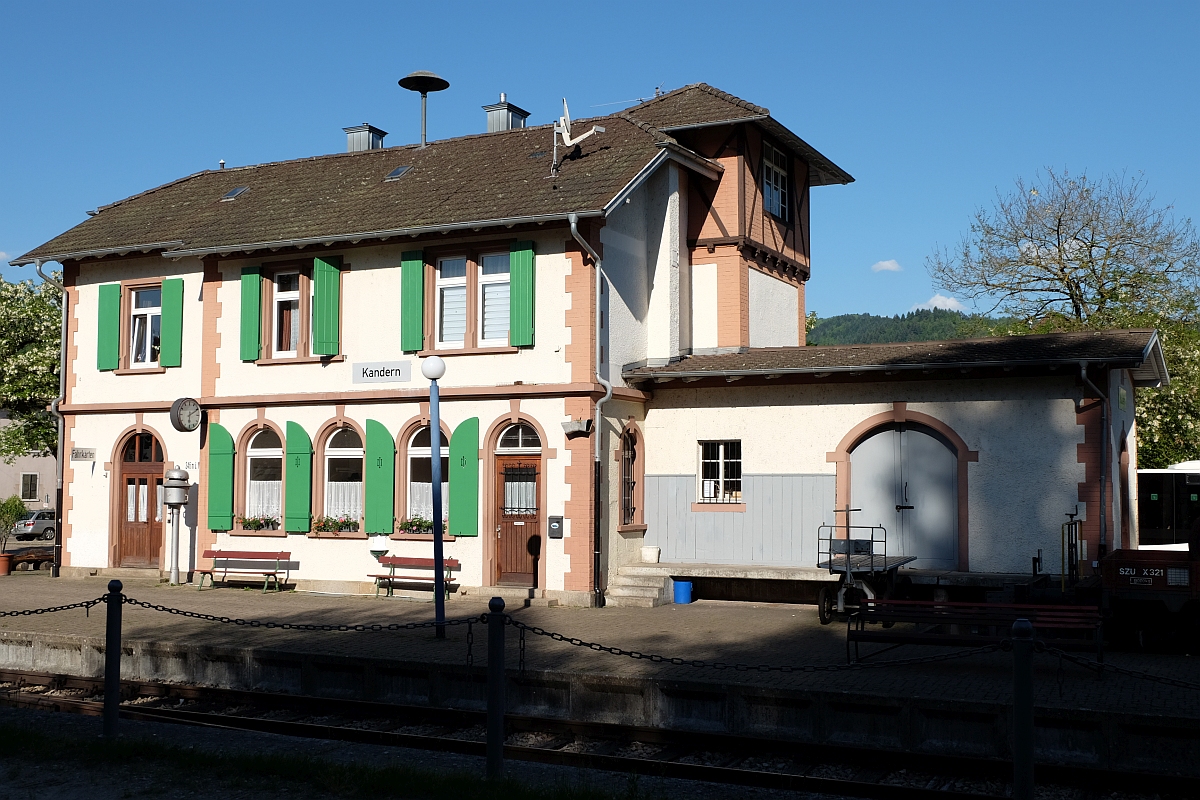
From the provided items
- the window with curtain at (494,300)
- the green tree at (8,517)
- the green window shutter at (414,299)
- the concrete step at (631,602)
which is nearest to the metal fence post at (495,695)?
the concrete step at (631,602)

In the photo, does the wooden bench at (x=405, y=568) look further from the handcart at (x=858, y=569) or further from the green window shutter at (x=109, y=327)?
the green window shutter at (x=109, y=327)

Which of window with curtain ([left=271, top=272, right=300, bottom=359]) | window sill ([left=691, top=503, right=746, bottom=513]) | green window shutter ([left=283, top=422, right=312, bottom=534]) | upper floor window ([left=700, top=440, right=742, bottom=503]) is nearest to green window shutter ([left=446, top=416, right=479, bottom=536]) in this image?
green window shutter ([left=283, top=422, right=312, bottom=534])

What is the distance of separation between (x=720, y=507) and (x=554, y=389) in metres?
3.13

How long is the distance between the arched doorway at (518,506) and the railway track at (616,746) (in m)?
6.04

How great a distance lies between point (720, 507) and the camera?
59.6 ft

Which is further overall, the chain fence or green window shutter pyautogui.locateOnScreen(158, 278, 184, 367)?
green window shutter pyautogui.locateOnScreen(158, 278, 184, 367)

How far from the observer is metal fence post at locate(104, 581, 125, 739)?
946cm

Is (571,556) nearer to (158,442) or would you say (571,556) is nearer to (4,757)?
(158,442)

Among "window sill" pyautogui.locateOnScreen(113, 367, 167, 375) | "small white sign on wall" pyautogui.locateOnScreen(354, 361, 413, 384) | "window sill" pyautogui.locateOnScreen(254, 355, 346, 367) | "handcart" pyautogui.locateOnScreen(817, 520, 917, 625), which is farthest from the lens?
"window sill" pyautogui.locateOnScreen(113, 367, 167, 375)

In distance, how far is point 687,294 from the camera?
802 inches

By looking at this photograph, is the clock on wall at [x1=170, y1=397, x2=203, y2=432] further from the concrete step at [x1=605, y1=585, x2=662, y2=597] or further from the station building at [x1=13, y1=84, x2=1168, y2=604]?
the concrete step at [x1=605, y1=585, x2=662, y2=597]

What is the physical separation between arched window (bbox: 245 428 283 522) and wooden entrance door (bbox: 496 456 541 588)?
409 cm

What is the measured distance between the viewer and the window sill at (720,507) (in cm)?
1802

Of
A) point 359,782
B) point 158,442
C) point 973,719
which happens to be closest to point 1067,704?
point 973,719
